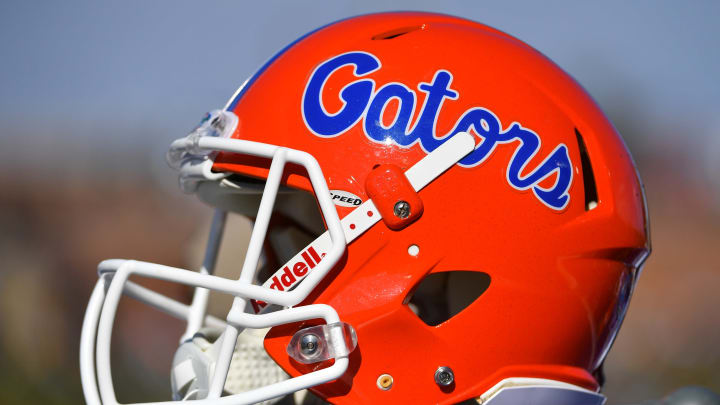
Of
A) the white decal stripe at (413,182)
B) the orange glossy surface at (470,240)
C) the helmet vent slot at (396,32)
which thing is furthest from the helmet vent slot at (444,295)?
the helmet vent slot at (396,32)

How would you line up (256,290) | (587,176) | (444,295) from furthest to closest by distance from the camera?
(444,295) < (587,176) < (256,290)

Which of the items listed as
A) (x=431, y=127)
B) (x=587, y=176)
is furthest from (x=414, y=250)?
(x=587, y=176)

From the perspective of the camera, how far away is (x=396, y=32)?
1428 mm

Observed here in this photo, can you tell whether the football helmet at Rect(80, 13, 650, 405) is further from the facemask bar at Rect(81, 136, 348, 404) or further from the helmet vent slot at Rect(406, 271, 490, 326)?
the helmet vent slot at Rect(406, 271, 490, 326)

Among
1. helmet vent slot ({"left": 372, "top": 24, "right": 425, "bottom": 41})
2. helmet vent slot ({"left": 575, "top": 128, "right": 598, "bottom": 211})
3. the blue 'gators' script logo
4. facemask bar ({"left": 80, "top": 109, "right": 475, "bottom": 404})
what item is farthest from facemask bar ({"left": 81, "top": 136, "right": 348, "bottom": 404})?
helmet vent slot ({"left": 575, "top": 128, "right": 598, "bottom": 211})

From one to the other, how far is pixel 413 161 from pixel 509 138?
18cm

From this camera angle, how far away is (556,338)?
1.30 meters

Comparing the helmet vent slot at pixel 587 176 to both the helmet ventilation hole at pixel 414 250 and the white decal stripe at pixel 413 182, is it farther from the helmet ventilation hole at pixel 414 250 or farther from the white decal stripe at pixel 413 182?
the helmet ventilation hole at pixel 414 250

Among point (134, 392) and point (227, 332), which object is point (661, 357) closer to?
point (134, 392)

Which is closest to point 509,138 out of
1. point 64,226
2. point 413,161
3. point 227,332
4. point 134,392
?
point 413,161

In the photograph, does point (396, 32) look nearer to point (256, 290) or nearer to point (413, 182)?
point (413, 182)

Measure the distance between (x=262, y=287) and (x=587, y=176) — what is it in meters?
0.65

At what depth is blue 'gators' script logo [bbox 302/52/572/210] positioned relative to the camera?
1.25m

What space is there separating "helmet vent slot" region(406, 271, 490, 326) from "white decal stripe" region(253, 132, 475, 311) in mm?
357
